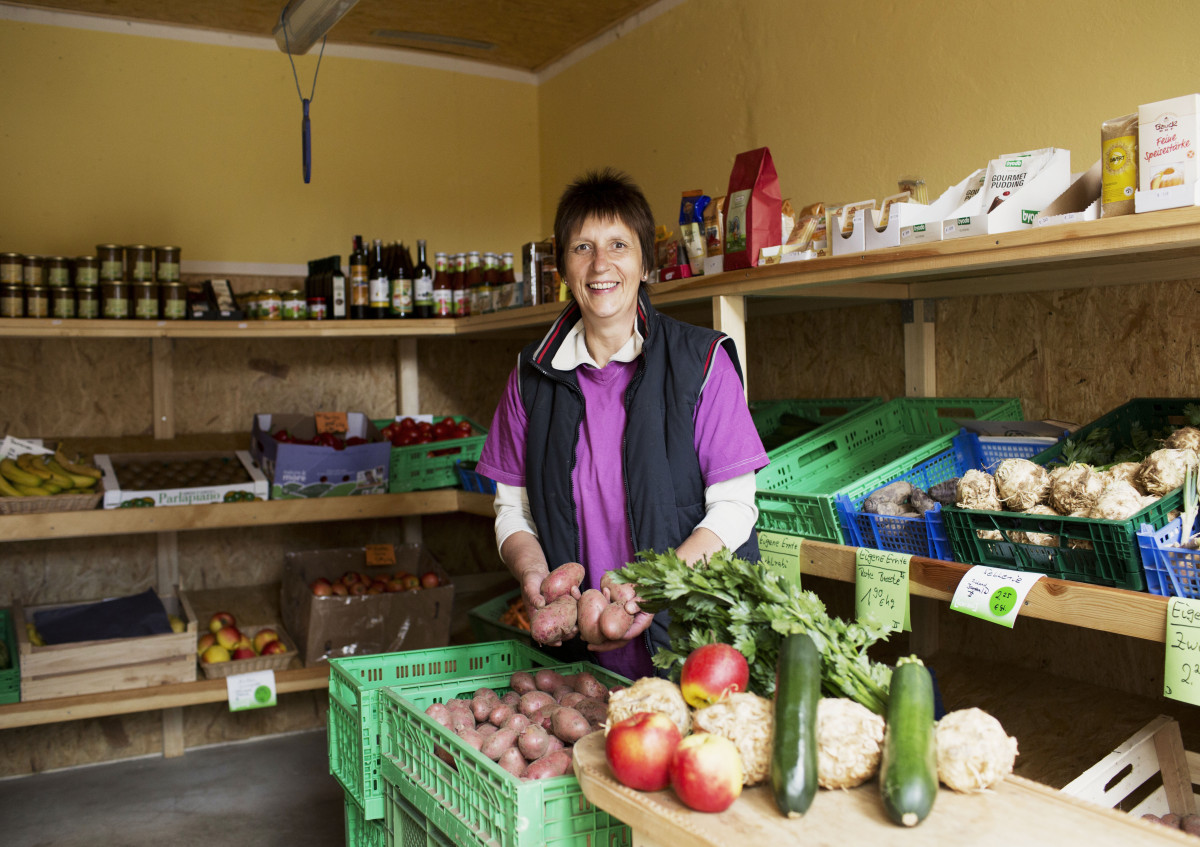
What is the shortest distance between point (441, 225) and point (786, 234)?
8.76ft

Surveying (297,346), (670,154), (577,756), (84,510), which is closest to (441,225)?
(297,346)

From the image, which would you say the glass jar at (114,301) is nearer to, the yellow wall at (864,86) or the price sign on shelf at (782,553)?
the yellow wall at (864,86)

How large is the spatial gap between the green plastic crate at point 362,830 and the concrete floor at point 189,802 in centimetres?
132

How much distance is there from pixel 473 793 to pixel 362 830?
2.47 ft

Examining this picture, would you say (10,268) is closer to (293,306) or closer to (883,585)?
(293,306)

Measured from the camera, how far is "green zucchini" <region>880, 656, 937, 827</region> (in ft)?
3.70

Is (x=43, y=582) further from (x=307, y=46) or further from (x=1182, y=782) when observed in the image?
(x=1182, y=782)

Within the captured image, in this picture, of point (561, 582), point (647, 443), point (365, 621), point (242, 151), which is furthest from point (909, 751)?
point (242, 151)

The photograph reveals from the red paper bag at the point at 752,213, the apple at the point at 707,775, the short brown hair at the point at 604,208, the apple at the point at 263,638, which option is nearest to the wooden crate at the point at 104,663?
the apple at the point at 263,638

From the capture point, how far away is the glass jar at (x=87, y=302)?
3600 mm

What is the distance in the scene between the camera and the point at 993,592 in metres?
1.79

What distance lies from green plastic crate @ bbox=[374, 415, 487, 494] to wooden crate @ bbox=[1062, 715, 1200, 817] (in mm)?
2643

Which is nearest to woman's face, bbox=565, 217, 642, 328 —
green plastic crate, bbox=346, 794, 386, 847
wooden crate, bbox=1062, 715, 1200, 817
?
green plastic crate, bbox=346, 794, 386, 847

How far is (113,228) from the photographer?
13.6ft
